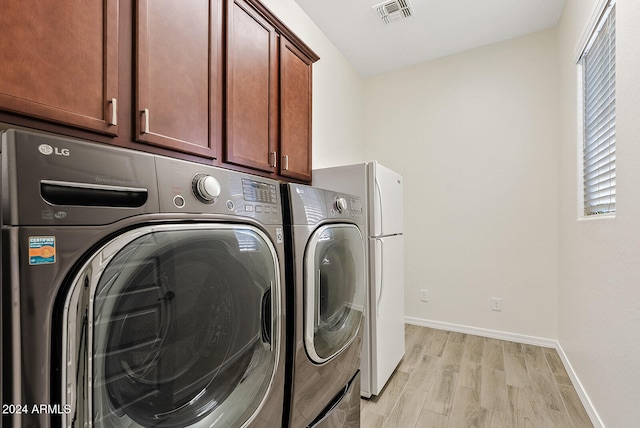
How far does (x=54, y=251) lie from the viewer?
1.59 feet

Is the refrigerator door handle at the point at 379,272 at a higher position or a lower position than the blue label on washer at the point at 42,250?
lower

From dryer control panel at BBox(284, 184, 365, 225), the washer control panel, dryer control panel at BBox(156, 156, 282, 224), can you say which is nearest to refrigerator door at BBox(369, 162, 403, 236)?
the washer control panel

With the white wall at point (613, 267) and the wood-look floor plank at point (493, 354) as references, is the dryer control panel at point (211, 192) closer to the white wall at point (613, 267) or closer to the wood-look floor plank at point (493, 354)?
the white wall at point (613, 267)

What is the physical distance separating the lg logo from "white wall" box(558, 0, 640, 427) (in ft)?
6.25

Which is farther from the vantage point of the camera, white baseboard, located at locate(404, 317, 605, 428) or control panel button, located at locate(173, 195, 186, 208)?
white baseboard, located at locate(404, 317, 605, 428)

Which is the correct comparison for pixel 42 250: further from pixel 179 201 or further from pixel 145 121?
pixel 145 121

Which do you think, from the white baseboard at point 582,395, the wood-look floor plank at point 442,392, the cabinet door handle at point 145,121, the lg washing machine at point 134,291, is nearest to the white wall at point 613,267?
the white baseboard at point 582,395

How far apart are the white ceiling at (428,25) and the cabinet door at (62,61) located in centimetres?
199

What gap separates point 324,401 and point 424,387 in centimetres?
127

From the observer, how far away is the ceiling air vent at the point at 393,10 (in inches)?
97.3

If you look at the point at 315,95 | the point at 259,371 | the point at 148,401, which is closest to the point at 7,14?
the point at 148,401

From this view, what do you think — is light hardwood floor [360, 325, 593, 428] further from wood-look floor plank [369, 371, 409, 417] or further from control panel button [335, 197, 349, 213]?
control panel button [335, 197, 349, 213]

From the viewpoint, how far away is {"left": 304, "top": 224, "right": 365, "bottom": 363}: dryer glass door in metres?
1.08

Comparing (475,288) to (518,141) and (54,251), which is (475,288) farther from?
(54,251)
